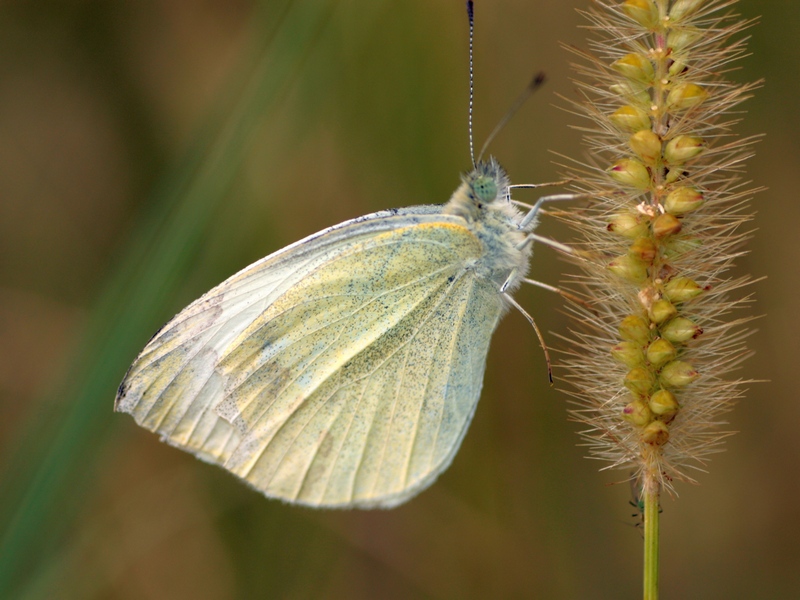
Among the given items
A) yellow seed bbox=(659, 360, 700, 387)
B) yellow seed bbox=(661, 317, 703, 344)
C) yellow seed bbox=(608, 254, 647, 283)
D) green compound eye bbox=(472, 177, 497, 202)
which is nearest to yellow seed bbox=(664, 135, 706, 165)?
yellow seed bbox=(608, 254, 647, 283)

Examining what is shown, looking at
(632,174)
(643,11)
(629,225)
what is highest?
(643,11)

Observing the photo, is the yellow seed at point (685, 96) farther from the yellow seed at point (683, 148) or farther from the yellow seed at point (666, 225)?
the yellow seed at point (666, 225)

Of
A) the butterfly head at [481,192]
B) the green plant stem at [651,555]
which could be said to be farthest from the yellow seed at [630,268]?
the butterfly head at [481,192]

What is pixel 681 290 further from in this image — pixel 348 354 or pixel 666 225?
pixel 348 354

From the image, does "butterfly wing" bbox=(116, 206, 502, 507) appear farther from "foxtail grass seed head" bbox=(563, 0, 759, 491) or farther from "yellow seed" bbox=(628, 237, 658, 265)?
"yellow seed" bbox=(628, 237, 658, 265)

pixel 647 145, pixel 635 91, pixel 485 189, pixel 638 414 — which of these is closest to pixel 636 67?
pixel 635 91
